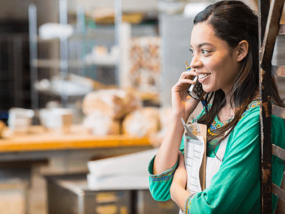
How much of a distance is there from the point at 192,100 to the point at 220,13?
0.77ft

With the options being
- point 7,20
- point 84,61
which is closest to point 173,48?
point 84,61

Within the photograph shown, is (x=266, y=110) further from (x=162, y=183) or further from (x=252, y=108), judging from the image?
(x=162, y=183)

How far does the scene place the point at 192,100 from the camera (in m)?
0.94

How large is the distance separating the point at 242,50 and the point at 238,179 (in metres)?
0.29

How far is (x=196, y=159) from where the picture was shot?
34.1 inches

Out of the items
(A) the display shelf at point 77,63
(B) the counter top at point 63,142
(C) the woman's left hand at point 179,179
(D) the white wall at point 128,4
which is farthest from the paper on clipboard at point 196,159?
(D) the white wall at point 128,4

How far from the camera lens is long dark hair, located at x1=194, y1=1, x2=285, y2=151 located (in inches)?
31.8

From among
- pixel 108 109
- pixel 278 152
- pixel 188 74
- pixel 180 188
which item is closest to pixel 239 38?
pixel 188 74

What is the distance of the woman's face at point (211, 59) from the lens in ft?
2.66

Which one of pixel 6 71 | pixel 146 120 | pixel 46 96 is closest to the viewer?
pixel 146 120

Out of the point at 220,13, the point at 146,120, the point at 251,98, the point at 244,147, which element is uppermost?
the point at 220,13

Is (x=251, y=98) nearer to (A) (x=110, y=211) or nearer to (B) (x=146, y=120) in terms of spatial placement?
(A) (x=110, y=211)

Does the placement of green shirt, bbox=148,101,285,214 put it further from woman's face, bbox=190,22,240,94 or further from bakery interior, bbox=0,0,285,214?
bakery interior, bbox=0,0,285,214

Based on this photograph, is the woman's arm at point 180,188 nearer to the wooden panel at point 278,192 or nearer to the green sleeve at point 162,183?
the green sleeve at point 162,183
